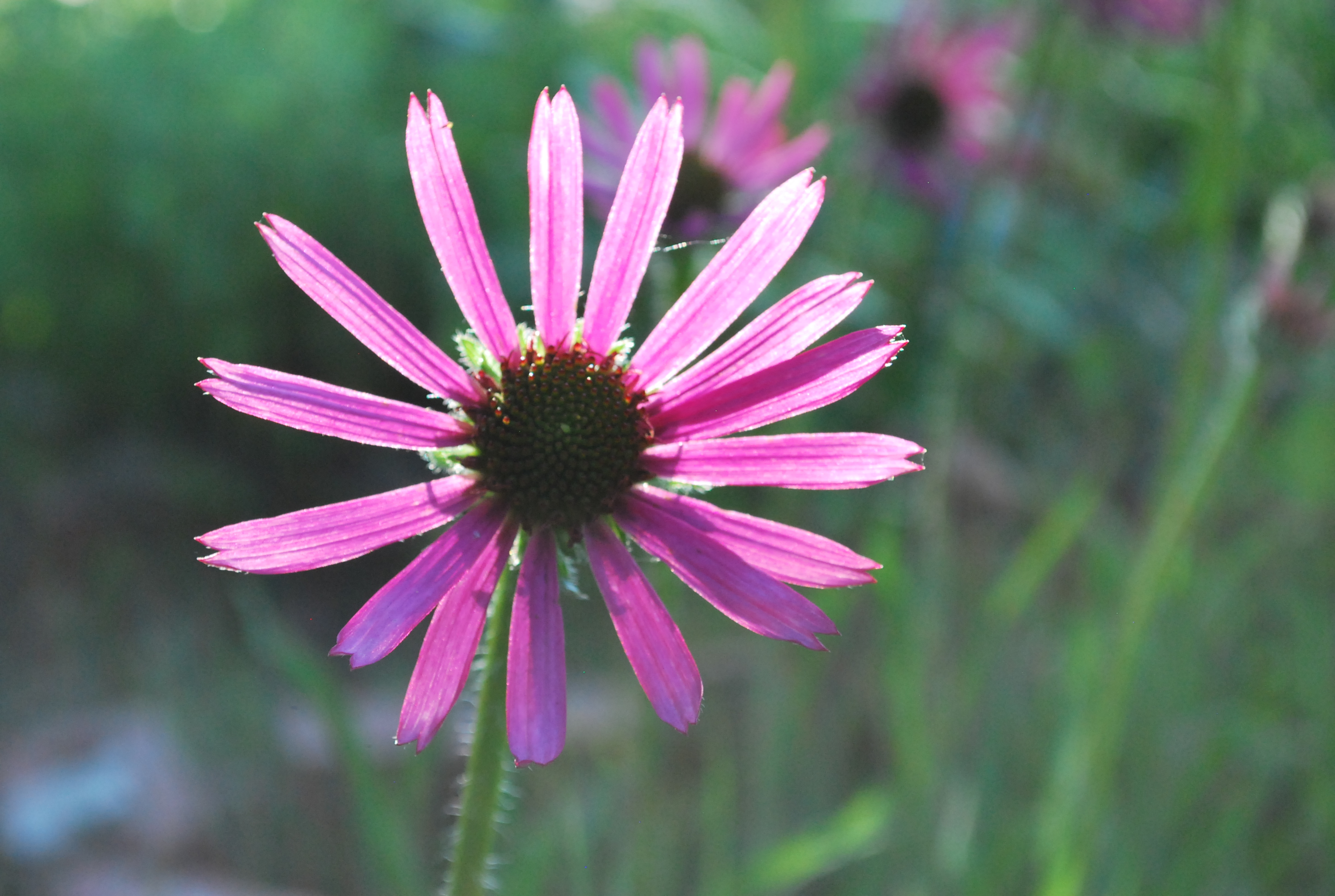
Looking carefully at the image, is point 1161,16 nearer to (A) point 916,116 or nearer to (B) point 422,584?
(A) point 916,116

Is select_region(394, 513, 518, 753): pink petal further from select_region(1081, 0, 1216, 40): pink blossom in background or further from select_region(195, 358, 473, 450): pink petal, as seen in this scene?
select_region(1081, 0, 1216, 40): pink blossom in background

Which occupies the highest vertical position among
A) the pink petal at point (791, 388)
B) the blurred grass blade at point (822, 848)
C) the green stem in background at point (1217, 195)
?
the green stem in background at point (1217, 195)

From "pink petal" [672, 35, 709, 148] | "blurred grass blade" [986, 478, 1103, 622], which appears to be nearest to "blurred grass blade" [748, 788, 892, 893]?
"blurred grass blade" [986, 478, 1103, 622]

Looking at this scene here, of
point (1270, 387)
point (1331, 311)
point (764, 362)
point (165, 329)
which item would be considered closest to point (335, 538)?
point (764, 362)

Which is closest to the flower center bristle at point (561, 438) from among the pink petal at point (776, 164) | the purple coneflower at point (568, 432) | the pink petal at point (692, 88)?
the purple coneflower at point (568, 432)

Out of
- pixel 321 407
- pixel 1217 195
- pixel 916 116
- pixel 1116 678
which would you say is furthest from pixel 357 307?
pixel 916 116

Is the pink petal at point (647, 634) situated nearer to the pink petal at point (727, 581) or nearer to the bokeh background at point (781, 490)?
the pink petal at point (727, 581)
